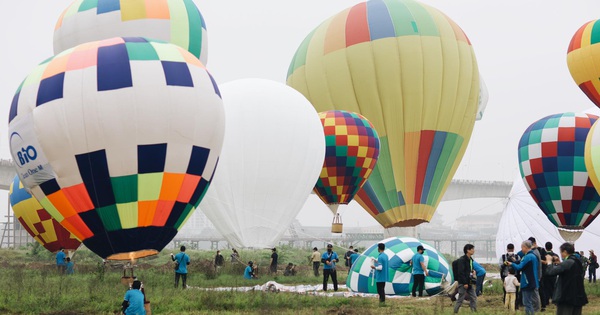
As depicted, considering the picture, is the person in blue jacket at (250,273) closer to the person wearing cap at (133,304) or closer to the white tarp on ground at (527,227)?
the person wearing cap at (133,304)

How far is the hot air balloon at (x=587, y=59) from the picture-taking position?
22453mm

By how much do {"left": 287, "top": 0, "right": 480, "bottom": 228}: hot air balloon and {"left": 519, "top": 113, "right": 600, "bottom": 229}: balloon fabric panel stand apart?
10.5 feet

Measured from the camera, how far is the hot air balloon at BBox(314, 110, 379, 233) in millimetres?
24969

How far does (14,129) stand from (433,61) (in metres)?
17.5

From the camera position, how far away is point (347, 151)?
25031 millimetres

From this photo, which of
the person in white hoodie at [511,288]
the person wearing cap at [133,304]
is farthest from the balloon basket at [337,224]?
the person wearing cap at [133,304]

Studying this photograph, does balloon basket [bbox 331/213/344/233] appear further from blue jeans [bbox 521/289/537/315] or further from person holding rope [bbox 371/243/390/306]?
blue jeans [bbox 521/289/537/315]

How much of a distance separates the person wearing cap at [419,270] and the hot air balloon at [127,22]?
8.45 meters

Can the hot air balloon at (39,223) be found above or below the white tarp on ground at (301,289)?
above

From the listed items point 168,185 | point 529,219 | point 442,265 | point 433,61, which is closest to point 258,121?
point 442,265

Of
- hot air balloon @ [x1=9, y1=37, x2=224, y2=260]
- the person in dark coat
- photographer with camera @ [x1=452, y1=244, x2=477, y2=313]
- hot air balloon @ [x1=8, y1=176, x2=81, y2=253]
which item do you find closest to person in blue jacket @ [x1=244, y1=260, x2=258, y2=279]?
hot air balloon @ [x1=8, y1=176, x2=81, y2=253]

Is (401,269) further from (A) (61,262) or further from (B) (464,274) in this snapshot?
(A) (61,262)

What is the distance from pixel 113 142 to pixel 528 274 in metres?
6.75

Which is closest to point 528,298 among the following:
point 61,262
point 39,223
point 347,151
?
point 347,151
